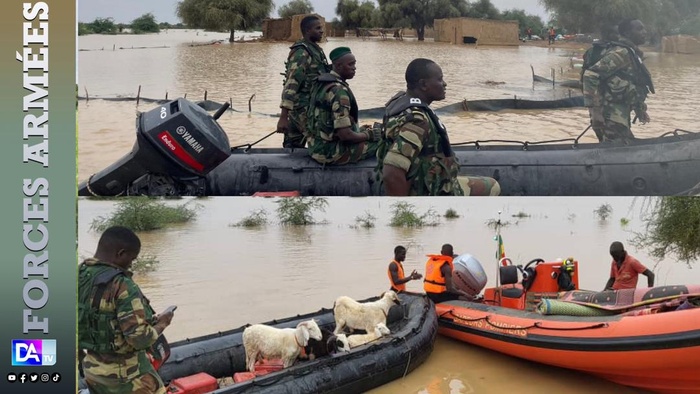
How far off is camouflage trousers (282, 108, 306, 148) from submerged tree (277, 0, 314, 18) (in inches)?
26.5

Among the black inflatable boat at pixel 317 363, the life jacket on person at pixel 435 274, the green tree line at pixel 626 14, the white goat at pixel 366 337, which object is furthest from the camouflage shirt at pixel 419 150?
the life jacket on person at pixel 435 274

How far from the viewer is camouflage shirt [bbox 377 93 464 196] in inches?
86.5

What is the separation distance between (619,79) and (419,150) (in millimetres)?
1694

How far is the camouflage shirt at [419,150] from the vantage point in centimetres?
220

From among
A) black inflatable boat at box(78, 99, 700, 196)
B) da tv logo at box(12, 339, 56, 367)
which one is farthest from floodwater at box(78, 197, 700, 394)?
da tv logo at box(12, 339, 56, 367)

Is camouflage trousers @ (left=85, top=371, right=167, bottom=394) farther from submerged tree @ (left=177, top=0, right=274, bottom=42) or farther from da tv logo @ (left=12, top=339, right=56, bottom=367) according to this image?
submerged tree @ (left=177, top=0, right=274, bottom=42)

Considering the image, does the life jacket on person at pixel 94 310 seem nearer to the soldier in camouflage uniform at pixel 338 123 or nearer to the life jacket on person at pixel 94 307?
the life jacket on person at pixel 94 307

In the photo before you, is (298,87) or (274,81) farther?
(274,81)

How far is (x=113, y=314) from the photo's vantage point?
201 centimetres

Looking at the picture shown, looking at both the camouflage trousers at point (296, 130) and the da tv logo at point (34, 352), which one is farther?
the camouflage trousers at point (296, 130)

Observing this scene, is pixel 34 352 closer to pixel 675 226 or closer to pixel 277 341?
pixel 277 341

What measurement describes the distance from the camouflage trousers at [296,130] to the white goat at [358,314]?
0.75 metres

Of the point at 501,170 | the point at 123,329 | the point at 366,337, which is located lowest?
the point at 366,337

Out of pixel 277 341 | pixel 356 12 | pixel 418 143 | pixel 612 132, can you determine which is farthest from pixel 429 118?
pixel 612 132
